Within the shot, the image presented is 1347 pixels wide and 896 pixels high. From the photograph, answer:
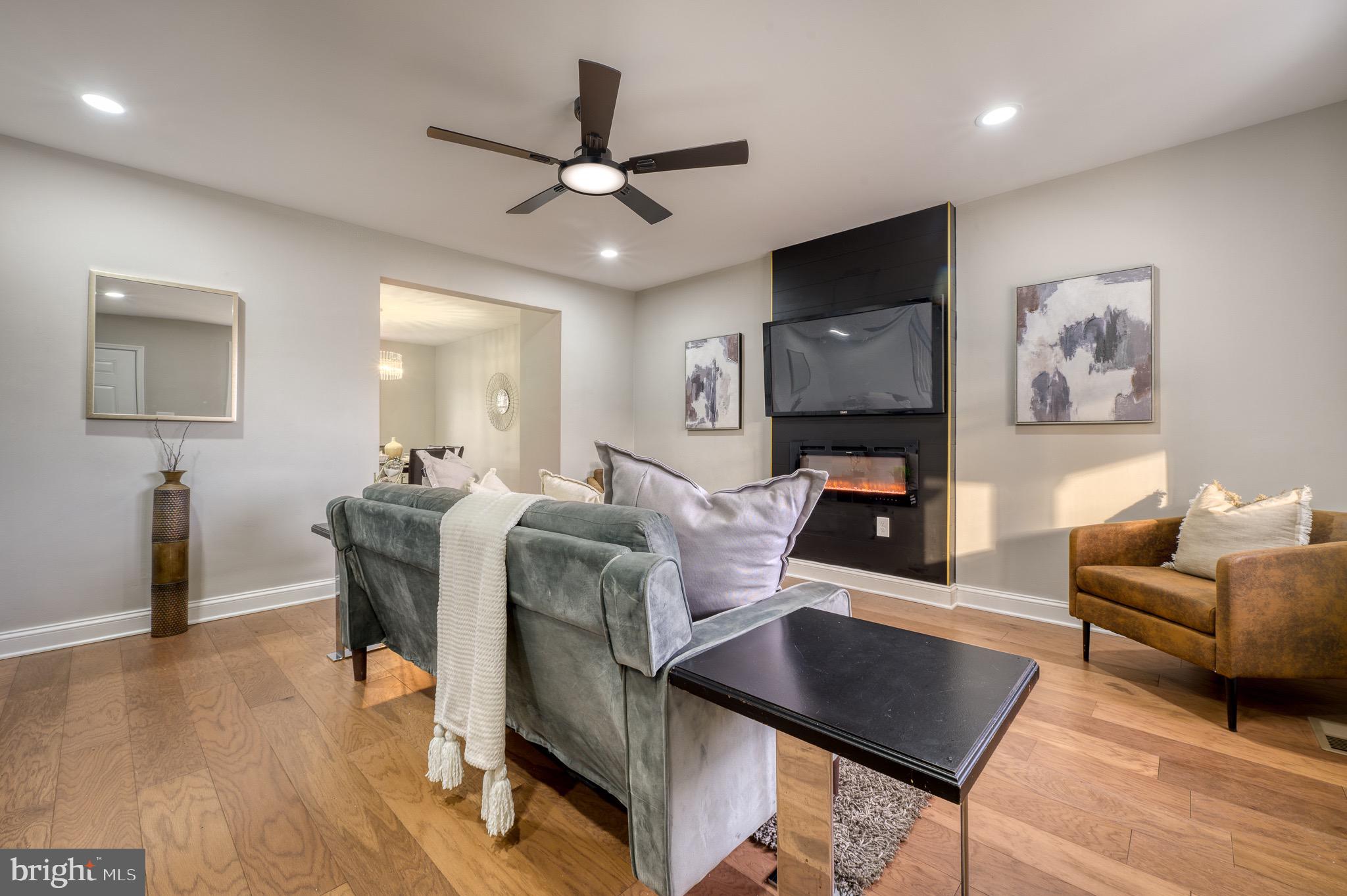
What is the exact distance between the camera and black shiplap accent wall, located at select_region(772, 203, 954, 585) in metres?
3.53

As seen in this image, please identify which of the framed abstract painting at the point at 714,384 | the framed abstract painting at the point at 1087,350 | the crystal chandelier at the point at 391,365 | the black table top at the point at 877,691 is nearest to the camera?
the black table top at the point at 877,691

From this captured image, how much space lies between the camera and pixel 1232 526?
89.7 inches

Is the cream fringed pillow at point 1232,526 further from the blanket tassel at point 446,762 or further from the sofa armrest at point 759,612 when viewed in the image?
the blanket tassel at point 446,762

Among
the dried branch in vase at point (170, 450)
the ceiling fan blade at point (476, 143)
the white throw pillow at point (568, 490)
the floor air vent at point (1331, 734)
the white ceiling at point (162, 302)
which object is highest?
the ceiling fan blade at point (476, 143)

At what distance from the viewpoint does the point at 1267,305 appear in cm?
259

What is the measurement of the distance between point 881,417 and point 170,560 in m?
4.23

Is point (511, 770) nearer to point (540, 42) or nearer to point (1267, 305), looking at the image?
point (540, 42)

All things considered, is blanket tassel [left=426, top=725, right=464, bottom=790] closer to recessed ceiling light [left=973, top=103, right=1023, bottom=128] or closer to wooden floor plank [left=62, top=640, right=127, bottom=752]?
wooden floor plank [left=62, top=640, right=127, bottom=752]

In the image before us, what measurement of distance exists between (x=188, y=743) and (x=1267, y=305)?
4.71 m

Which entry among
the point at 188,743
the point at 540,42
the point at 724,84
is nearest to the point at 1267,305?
the point at 724,84

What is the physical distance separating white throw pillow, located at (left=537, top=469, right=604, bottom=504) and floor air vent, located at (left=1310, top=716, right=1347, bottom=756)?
2.51 metres

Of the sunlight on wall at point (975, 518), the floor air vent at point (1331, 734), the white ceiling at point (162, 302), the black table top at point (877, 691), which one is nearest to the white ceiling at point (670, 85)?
the white ceiling at point (162, 302)

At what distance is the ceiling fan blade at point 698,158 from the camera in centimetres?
236

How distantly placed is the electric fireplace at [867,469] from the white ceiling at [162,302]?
3752 millimetres
